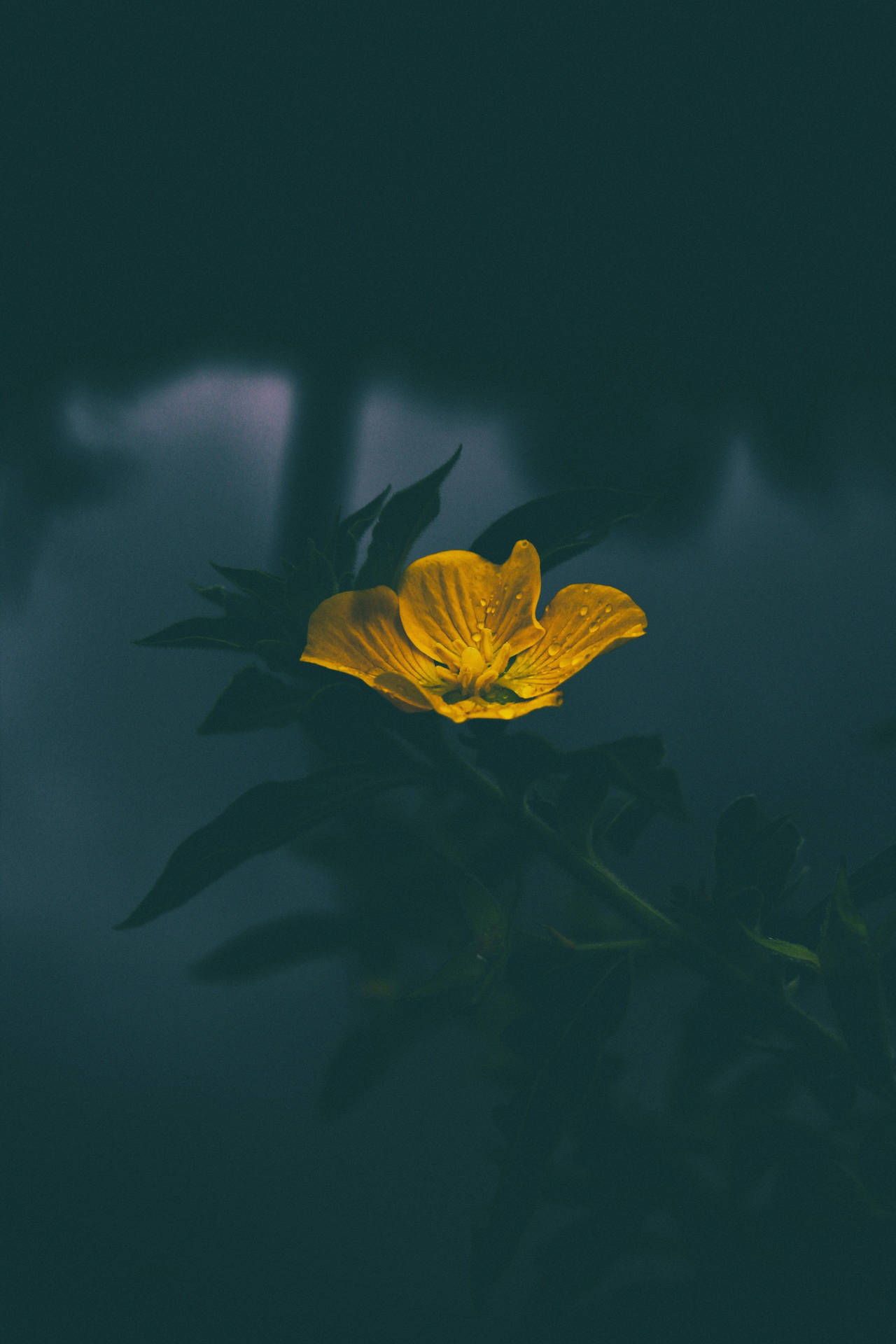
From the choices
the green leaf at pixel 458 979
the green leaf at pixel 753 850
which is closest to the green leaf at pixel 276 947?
the green leaf at pixel 458 979

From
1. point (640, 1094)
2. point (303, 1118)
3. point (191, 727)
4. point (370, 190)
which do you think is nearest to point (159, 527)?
point (191, 727)

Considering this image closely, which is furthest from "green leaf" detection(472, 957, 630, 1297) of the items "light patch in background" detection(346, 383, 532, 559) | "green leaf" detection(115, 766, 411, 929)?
"light patch in background" detection(346, 383, 532, 559)

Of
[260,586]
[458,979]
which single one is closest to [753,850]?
[458,979]

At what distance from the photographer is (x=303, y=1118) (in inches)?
23.9

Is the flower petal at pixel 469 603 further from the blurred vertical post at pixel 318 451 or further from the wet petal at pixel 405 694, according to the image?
the blurred vertical post at pixel 318 451

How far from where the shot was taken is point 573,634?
34cm

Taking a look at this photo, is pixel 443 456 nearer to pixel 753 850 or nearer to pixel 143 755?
pixel 143 755

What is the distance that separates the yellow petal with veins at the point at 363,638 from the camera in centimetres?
31

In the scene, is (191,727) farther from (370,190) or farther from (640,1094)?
(370,190)

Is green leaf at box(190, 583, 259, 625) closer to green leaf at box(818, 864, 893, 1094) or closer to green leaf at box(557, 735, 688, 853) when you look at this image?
green leaf at box(557, 735, 688, 853)

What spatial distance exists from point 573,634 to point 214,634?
5.6 inches

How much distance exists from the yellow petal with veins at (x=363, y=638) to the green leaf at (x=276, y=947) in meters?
0.19

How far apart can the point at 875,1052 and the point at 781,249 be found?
810mm

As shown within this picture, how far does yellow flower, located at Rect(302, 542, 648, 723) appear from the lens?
0.32 metres
